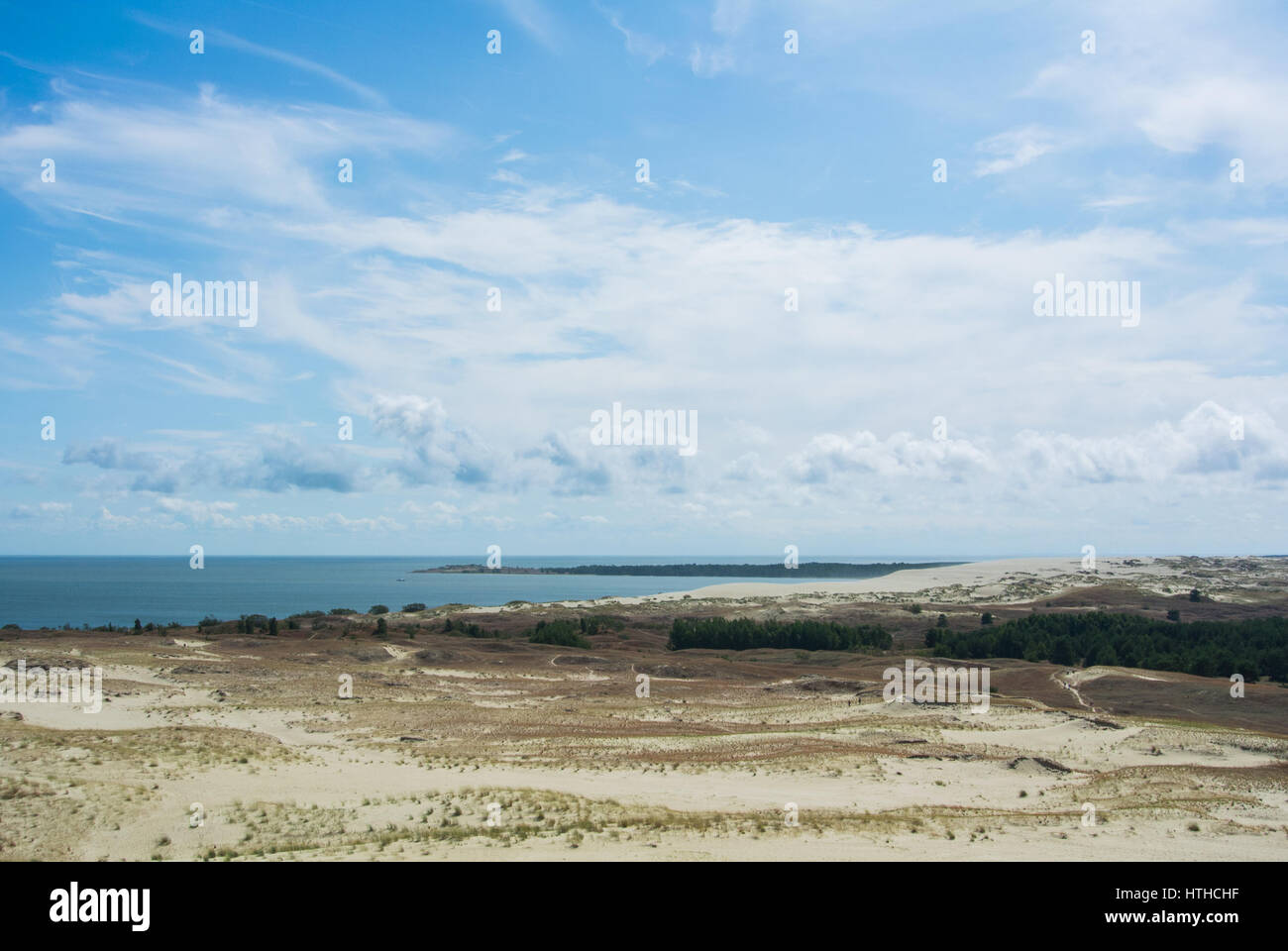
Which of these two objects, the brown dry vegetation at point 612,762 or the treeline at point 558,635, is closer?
the brown dry vegetation at point 612,762

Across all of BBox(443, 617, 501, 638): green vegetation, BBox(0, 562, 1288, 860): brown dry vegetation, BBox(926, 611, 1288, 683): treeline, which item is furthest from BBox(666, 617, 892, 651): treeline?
BBox(443, 617, 501, 638): green vegetation

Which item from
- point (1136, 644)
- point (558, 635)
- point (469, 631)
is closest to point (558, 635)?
point (558, 635)

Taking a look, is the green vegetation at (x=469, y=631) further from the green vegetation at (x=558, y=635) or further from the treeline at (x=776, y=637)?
the treeline at (x=776, y=637)

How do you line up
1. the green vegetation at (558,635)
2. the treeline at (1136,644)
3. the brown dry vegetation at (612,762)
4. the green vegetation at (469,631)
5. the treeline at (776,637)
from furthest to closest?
the green vegetation at (469,631) < the treeline at (776,637) < the green vegetation at (558,635) < the treeline at (1136,644) < the brown dry vegetation at (612,762)

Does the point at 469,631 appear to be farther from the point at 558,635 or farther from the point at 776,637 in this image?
the point at 776,637

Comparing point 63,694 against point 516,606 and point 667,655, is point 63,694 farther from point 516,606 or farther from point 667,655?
point 516,606

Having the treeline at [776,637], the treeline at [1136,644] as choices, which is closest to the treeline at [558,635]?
the treeline at [776,637]

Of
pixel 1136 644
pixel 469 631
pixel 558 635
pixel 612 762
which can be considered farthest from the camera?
pixel 469 631

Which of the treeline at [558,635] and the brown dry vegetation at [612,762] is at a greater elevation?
the brown dry vegetation at [612,762]
